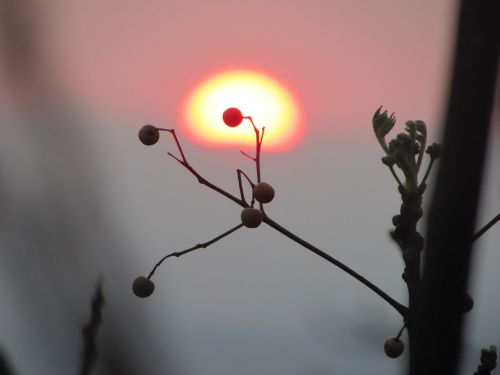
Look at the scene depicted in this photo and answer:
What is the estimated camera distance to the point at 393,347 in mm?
2082

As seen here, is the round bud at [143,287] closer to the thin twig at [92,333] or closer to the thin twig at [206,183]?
the thin twig at [206,183]

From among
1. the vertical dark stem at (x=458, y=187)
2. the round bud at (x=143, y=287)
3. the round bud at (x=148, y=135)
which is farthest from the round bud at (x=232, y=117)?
the vertical dark stem at (x=458, y=187)

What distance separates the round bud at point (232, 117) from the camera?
266cm

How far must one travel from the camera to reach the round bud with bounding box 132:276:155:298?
7.34 feet

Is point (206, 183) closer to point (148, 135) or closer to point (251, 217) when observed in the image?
point (251, 217)

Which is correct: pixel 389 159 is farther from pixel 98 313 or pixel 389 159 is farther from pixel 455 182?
pixel 455 182

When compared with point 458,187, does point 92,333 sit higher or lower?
lower

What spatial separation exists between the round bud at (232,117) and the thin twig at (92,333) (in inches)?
55.0

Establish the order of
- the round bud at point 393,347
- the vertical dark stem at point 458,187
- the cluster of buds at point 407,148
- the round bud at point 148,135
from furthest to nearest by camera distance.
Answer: the round bud at point 148,135
the round bud at point 393,347
the cluster of buds at point 407,148
the vertical dark stem at point 458,187

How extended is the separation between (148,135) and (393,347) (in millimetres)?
1082

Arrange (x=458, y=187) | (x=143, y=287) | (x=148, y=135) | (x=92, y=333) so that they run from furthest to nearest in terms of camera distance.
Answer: (x=148, y=135) → (x=143, y=287) → (x=92, y=333) → (x=458, y=187)

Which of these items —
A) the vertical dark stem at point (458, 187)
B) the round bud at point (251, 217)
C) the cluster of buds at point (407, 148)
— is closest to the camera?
the vertical dark stem at point (458, 187)

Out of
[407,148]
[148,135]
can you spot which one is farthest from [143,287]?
[407,148]

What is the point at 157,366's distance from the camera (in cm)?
125
